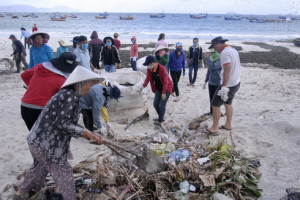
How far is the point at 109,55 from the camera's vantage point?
684 centimetres

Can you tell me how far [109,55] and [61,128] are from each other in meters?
4.89

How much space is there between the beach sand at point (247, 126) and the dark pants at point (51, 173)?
669mm

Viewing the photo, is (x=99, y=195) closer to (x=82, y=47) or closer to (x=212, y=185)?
(x=212, y=185)

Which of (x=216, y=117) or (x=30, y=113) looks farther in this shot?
(x=216, y=117)

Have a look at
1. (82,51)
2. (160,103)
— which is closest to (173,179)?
(160,103)

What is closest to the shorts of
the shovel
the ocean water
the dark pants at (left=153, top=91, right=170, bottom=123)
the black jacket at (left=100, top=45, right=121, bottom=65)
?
the dark pants at (left=153, top=91, right=170, bottom=123)

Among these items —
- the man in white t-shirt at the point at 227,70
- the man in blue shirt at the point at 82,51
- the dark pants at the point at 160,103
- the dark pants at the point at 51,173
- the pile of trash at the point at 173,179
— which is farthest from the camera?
the man in blue shirt at the point at 82,51

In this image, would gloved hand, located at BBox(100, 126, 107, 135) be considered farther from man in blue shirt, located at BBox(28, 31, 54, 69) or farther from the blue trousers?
the blue trousers

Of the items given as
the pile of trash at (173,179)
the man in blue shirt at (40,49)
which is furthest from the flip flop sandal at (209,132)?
the man in blue shirt at (40,49)

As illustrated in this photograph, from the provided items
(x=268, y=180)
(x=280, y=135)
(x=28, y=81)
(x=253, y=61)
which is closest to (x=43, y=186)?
(x=28, y=81)

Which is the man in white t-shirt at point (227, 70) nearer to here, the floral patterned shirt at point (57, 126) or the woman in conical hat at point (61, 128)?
the woman in conical hat at point (61, 128)

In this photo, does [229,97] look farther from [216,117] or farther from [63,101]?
[63,101]

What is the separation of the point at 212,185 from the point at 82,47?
411 cm

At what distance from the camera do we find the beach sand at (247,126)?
3.43 metres
